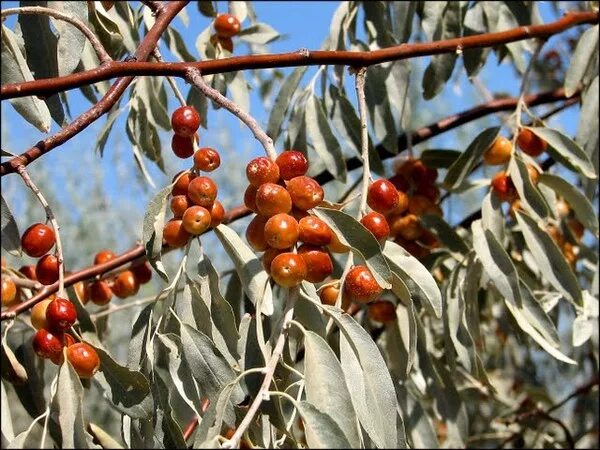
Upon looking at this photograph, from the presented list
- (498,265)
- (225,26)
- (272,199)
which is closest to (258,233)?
(272,199)

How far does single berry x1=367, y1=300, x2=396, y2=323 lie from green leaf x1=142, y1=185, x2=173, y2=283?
20.7 inches

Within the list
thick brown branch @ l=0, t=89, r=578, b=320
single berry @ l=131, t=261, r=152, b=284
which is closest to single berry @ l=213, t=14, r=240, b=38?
thick brown branch @ l=0, t=89, r=578, b=320

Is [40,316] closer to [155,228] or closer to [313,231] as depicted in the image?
[155,228]

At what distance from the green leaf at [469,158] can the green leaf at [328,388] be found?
609 millimetres

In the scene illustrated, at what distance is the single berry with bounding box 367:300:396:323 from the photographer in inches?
54.5

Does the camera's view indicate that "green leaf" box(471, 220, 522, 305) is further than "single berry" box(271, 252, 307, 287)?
Yes

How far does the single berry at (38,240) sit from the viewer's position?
0.96 metres

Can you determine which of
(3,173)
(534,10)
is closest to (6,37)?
(3,173)

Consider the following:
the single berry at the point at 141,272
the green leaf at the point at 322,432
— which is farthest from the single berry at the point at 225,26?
the green leaf at the point at 322,432

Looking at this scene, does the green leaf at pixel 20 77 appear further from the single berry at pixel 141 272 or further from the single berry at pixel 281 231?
the single berry at pixel 141 272

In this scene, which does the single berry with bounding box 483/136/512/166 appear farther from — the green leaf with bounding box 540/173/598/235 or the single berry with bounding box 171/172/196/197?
the single berry with bounding box 171/172/196/197

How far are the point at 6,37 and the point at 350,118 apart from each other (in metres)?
0.60

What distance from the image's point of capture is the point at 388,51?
109 cm

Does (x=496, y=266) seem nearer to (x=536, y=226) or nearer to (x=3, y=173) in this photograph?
(x=536, y=226)
